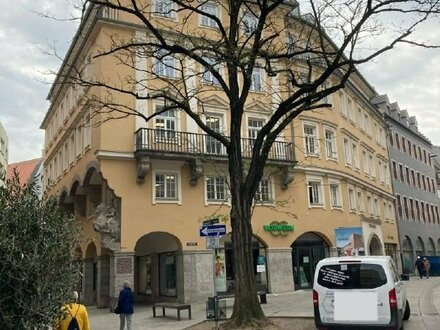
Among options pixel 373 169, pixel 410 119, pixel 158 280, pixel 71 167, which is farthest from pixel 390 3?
pixel 410 119

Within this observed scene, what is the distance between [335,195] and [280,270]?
25.0 ft

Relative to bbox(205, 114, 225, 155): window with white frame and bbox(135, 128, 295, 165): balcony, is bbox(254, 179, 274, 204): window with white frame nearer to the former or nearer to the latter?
bbox(135, 128, 295, 165): balcony

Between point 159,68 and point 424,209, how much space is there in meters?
38.2

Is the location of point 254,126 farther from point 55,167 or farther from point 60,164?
point 55,167

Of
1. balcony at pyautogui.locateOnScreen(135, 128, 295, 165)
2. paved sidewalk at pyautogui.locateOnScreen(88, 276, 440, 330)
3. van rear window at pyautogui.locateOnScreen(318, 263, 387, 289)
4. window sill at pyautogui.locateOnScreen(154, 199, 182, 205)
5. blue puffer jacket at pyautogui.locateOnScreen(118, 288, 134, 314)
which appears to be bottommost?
paved sidewalk at pyautogui.locateOnScreen(88, 276, 440, 330)

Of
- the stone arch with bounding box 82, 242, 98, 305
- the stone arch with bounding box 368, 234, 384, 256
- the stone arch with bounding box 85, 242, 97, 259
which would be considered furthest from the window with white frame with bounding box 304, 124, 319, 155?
the stone arch with bounding box 82, 242, 98, 305

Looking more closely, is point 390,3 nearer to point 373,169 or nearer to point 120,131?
point 120,131

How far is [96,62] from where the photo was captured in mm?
25922

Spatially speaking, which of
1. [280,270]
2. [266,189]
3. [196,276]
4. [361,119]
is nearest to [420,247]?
[361,119]

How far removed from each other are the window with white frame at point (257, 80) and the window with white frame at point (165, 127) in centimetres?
591

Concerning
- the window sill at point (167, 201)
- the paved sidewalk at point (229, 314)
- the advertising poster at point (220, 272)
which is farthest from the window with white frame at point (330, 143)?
the paved sidewalk at point (229, 314)

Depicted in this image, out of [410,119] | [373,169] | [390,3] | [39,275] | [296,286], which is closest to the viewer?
[39,275]

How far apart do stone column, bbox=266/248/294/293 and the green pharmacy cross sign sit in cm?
97

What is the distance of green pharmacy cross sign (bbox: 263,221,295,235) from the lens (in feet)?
90.4
